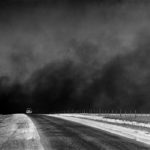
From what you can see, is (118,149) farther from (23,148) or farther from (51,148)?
(23,148)

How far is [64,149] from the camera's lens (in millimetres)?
11422

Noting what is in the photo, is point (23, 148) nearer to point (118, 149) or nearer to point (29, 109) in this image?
point (118, 149)

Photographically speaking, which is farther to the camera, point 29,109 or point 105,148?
point 29,109

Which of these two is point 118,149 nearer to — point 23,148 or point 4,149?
point 23,148

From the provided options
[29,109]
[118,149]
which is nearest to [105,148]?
[118,149]

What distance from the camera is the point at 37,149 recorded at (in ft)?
37.3

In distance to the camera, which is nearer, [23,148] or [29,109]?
[23,148]

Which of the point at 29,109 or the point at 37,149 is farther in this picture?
the point at 29,109

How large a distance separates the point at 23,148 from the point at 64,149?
1.87m

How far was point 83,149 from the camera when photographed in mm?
11430

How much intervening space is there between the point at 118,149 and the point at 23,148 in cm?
418

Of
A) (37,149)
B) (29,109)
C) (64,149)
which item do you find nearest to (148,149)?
(64,149)

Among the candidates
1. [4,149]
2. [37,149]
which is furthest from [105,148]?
[4,149]

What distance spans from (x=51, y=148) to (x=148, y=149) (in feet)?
14.0
